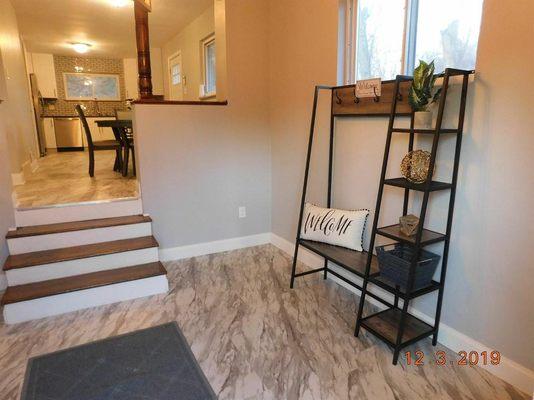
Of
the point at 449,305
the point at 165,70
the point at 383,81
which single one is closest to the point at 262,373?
the point at 449,305

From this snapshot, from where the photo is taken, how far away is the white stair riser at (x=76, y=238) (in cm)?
257

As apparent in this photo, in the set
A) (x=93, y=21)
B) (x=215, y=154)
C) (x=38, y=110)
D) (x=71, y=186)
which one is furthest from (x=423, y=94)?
(x=38, y=110)

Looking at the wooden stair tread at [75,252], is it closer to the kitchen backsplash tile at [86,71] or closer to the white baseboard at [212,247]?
the white baseboard at [212,247]

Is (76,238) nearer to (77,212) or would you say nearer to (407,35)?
(77,212)

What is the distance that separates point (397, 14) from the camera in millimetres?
2131

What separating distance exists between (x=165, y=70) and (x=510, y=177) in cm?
687

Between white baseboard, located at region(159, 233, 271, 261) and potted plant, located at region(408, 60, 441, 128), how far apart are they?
2148 mm

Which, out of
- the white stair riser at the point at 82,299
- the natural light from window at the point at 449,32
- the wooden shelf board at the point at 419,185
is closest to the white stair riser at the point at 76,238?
the white stair riser at the point at 82,299

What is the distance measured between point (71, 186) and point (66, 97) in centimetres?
620

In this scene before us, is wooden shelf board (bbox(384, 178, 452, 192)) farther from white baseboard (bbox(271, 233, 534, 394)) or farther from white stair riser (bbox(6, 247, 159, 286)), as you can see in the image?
white stair riser (bbox(6, 247, 159, 286))

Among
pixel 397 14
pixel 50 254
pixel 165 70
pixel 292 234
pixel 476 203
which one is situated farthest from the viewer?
pixel 165 70

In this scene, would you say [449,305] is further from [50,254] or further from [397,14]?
[50,254]

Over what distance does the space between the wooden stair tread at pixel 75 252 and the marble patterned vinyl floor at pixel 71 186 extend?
442 millimetres

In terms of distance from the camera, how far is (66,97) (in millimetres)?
8570
